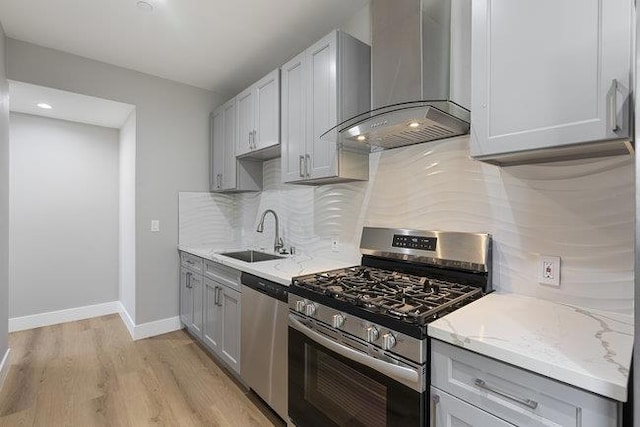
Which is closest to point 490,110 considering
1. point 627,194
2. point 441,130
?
point 441,130

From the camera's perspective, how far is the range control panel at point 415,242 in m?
1.73

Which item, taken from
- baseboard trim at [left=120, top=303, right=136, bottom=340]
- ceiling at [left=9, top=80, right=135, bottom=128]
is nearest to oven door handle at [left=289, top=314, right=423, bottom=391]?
baseboard trim at [left=120, top=303, right=136, bottom=340]

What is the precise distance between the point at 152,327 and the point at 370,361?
2746mm

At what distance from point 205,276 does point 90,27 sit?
6.84 ft

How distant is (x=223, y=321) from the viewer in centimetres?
242

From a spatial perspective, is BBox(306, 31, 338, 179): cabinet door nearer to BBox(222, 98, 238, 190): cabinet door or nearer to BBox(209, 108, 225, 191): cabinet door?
BBox(222, 98, 238, 190): cabinet door

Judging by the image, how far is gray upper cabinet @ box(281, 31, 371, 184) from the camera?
1.96 metres

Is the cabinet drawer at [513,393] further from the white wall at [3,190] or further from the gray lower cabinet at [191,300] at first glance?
the white wall at [3,190]

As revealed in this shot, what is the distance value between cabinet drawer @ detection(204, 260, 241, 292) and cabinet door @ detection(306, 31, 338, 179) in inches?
35.1

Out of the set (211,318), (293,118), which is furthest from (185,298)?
(293,118)

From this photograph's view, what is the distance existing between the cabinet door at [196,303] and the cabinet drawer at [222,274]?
218mm

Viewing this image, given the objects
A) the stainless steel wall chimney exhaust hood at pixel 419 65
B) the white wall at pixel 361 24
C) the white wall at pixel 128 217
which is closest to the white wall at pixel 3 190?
the white wall at pixel 128 217

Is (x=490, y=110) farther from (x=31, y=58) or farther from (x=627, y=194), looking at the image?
(x=31, y=58)

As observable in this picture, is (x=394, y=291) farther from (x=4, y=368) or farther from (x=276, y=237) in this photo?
(x=4, y=368)
